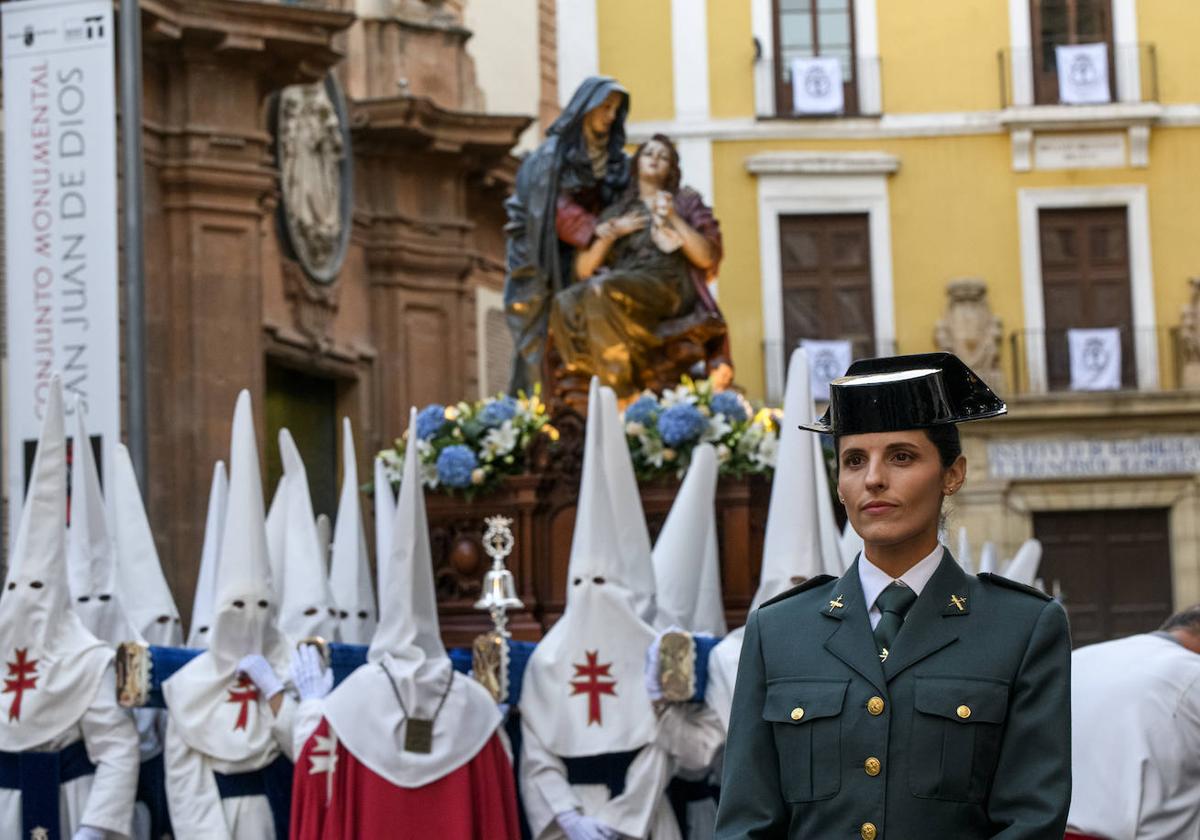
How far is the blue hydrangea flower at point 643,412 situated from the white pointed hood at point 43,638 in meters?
2.96

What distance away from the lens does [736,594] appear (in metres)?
10.1

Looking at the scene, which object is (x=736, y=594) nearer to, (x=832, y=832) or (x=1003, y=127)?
(x=832, y=832)

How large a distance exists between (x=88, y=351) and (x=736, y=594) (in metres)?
4.61

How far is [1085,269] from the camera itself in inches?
1042

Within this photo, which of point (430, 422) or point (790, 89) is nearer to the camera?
point (430, 422)

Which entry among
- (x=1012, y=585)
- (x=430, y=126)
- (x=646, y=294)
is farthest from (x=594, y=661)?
(x=430, y=126)

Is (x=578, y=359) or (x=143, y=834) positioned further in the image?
(x=578, y=359)

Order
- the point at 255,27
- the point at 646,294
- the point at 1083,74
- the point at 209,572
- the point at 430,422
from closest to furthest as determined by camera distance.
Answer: the point at 209,572
the point at 430,422
the point at 646,294
the point at 255,27
the point at 1083,74

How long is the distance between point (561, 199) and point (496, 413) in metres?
1.38

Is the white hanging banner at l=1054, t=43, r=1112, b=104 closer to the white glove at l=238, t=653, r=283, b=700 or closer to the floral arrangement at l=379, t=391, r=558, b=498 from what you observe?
the floral arrangement at l=379, t=391, r=558, b=498

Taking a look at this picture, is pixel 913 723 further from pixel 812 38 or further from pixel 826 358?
pixel 812 38

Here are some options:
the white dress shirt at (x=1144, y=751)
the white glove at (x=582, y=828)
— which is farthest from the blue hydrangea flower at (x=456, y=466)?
the white dress shirt at (x=1144, y=751)

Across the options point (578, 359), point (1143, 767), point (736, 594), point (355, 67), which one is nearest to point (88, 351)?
point (578, 359)

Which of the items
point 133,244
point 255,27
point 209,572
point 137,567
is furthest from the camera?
point 255,27
